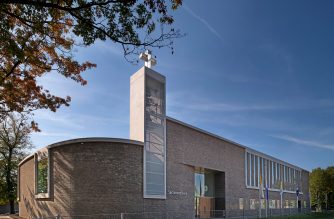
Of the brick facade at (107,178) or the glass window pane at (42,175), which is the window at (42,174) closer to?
the glass window pane at (42,175)

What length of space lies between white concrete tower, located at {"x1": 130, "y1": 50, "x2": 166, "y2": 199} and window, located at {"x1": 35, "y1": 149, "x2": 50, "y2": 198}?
23.6ft

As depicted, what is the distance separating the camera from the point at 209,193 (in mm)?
39938

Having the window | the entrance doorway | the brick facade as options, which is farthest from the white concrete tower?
the entrance doorway

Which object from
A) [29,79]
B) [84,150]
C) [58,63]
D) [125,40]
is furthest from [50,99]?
[125,40]

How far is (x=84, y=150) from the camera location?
25.2 metres

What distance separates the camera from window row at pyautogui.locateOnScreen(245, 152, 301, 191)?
4794 cm

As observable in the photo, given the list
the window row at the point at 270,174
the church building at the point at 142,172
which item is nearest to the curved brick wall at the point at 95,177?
the church building at the point at 142,172

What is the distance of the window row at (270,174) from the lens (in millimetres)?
47938

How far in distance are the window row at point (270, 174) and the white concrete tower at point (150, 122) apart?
638 inches

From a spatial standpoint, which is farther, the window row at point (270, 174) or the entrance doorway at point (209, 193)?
the window row at point (270, 174)

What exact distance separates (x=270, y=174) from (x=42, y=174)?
126 ft

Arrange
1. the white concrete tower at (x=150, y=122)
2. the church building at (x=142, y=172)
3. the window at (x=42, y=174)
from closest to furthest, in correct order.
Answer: the church building at (x=142, y=172)
the window at (x=42, y=174)
the white concrete tower at (x=150, y=122)

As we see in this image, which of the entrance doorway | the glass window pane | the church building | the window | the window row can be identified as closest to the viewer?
the church building

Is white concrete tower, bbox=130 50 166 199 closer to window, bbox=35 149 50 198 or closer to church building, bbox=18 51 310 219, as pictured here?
church building, bbox=18 51 310 219
